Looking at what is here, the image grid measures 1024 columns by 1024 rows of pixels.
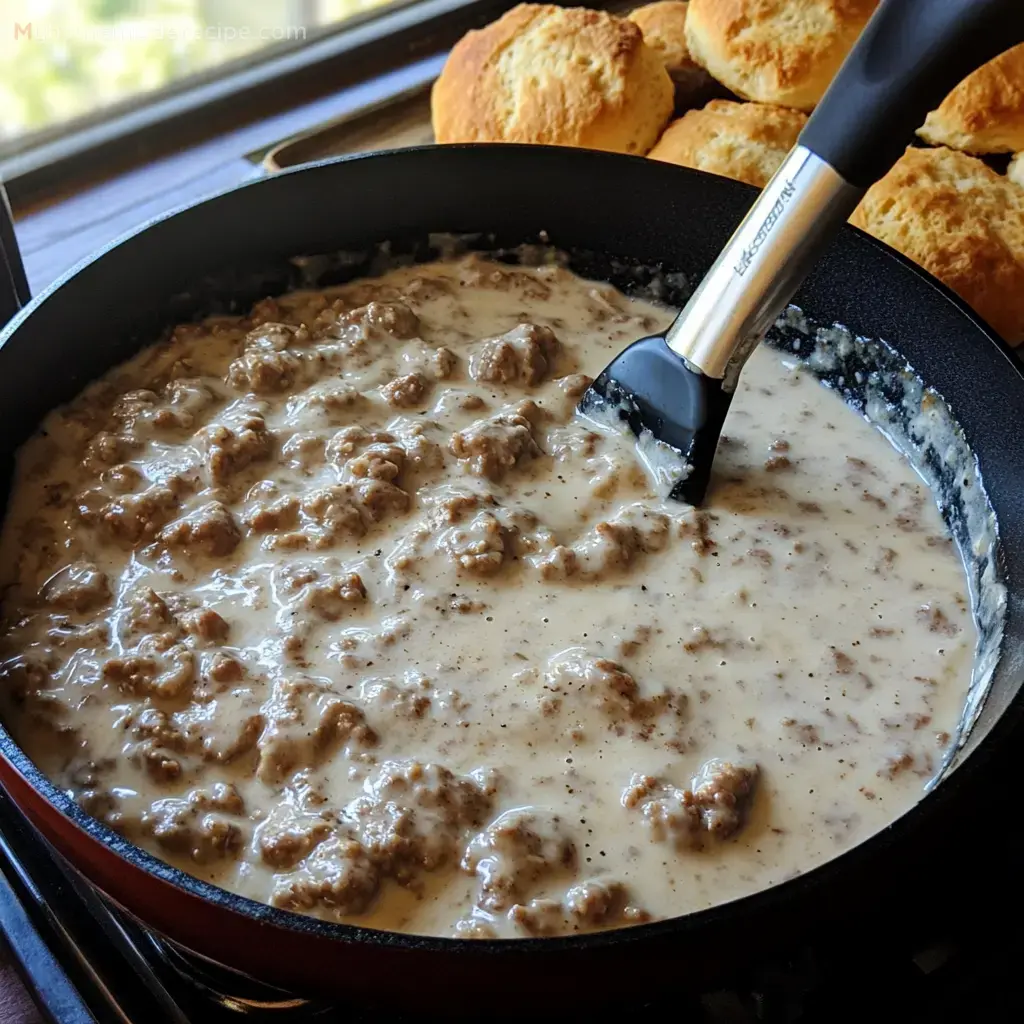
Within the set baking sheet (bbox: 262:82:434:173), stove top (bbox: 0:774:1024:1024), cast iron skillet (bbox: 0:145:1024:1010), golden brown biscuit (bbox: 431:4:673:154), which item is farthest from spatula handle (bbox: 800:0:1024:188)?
baking sheet (bbox: 262:82:434:173)

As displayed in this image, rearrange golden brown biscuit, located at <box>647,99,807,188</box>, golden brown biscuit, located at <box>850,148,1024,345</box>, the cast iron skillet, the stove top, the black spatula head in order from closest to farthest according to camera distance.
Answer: the cast iron skillet < the stove top < the black spatula head < golden brown biscuit, located at <box>850,148,1024,345</box> < golden brown biscuit, located at <box>647,99,807,188</box>

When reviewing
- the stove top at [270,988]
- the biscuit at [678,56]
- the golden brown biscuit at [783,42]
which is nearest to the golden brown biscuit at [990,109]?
the golden brown biscuit at [783,42]

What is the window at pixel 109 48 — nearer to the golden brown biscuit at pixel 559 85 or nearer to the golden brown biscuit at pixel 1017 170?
the golden brown biscuit at pixel 559 85

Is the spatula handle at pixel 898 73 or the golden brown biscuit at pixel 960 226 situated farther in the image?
the golden brown biscuit at pixel 960 226

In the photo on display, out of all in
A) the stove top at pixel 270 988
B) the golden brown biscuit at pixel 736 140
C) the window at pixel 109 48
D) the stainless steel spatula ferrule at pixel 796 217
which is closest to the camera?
the stove top at pixel 270 988

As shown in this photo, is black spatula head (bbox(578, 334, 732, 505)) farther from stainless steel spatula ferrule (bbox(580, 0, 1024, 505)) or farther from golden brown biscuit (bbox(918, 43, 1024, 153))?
golden brown biscuit (bbox(918, 43, 1024, 153))
